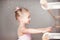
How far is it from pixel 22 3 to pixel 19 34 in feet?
0.69

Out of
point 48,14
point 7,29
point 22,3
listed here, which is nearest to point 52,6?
point 48,14

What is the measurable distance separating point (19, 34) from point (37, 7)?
216mm

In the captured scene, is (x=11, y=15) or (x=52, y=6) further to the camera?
(x=11, y=15)

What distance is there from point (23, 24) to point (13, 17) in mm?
83

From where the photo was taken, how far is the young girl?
100 cm

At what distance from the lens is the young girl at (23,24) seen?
1.00 meters

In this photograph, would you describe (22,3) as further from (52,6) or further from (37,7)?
(52,6)

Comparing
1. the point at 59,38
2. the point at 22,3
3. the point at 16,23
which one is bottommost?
the point at 59,38

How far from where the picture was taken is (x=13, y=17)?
1020mm

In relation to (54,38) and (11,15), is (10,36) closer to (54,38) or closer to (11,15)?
(11,15)

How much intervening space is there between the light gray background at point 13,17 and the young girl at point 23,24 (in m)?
0.02

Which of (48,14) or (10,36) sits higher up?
(48,14)

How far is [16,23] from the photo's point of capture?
101 centimetres

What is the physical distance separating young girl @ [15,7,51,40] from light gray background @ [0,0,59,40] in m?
0.02
